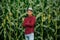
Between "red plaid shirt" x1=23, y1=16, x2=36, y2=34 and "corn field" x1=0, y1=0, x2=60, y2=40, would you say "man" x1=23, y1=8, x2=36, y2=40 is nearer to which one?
"red plaid shirt" x1=23, y1=16, x2=36, y2=34

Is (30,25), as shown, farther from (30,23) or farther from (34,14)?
(34,14)

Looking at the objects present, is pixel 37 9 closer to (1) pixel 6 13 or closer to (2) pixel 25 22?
(1) pixel 6 13

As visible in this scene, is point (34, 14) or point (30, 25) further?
point (34, 14)

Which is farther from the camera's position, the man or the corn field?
the corn field

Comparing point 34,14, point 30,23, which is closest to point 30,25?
point 30,23

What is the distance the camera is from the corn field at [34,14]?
15.1 ft

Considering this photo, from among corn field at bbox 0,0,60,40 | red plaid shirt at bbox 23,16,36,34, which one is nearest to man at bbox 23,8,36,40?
red plaid shirt at bbox 23,16,36,34

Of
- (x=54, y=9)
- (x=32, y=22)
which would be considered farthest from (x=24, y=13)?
(x=32, y=22)

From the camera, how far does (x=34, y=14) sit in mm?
4699

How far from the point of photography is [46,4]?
4828 mm

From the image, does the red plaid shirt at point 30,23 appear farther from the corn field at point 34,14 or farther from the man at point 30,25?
the corn field at point 34,14

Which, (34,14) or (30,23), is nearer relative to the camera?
(30,23)

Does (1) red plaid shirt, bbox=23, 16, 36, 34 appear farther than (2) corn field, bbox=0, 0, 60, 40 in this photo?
No

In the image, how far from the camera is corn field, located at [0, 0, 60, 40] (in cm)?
460
